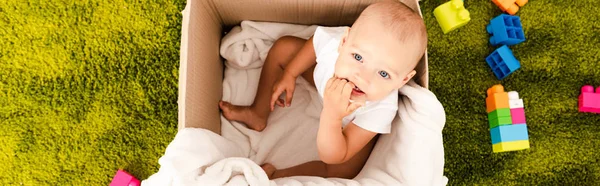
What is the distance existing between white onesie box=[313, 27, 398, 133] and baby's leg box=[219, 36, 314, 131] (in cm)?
11

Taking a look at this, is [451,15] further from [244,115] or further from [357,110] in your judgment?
[244,115]

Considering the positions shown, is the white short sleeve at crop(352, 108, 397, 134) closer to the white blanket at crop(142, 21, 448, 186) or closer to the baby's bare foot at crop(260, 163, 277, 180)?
the white blanket at crop(142, 21, 448, 186)

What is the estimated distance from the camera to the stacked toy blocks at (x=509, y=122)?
1.16 meters

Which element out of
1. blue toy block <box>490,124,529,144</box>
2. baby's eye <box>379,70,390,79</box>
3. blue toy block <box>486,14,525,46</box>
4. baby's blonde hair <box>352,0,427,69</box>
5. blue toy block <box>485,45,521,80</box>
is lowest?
blue toy block <box>490,124,529,144</box>

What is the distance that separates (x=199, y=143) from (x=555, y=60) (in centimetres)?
93

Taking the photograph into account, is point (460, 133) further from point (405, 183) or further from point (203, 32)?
point (203, 32)

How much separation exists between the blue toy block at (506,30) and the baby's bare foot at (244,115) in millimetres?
609

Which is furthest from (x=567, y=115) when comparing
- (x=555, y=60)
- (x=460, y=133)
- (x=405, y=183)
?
(x=405, y=183)

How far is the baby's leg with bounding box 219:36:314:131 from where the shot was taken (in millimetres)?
1084

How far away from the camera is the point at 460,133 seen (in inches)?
47.7

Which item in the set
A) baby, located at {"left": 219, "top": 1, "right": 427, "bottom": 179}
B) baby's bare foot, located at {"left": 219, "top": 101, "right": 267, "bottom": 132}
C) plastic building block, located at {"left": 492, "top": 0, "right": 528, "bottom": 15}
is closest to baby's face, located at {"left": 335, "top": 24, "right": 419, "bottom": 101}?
baby, located at {"left": 219, "top": 1, "right": 427, "bottom": 179}

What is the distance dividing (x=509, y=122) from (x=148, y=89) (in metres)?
0.86

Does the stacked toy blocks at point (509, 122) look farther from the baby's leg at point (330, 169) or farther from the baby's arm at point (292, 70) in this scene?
the baby's arm at point (292, 70)

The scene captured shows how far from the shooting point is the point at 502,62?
1.20 metres
